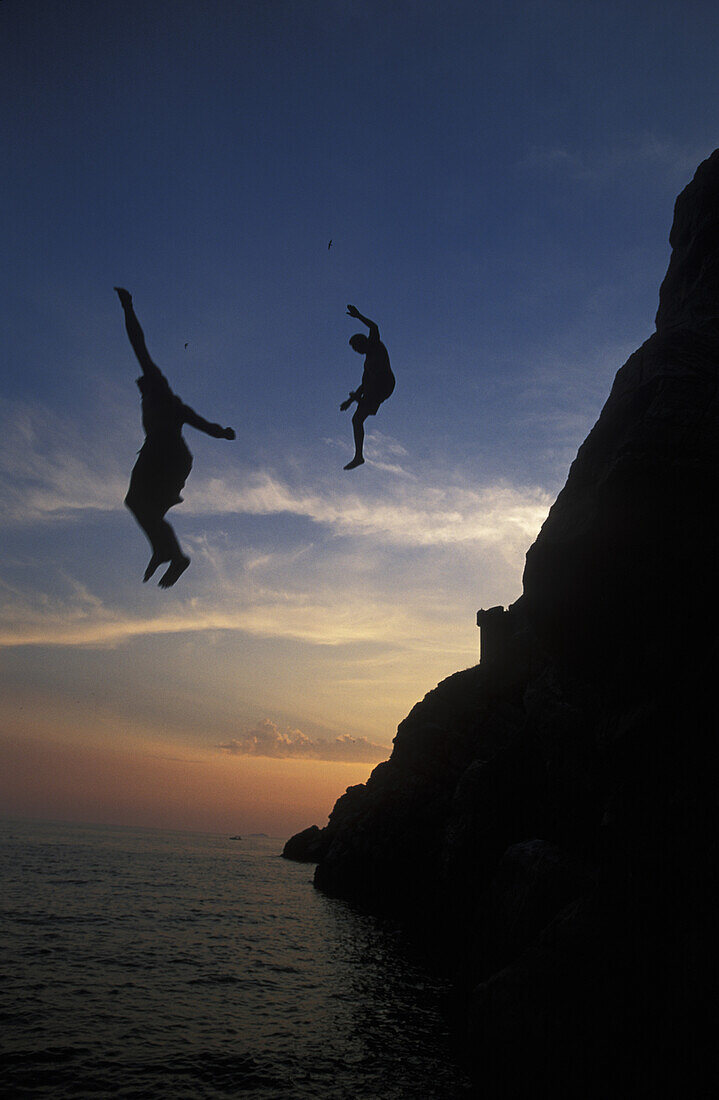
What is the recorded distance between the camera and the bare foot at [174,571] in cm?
638

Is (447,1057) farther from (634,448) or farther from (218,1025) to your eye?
(634,448)

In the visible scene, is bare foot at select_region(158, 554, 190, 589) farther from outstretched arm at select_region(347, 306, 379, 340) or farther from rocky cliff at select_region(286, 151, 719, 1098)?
rocky cliff at select_region(286, 151, 719, 1098)

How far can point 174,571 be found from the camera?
6.41 metres

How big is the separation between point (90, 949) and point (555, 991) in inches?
695

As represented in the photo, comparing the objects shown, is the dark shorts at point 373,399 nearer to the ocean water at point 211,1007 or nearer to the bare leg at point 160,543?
the bare leg at point 160,543

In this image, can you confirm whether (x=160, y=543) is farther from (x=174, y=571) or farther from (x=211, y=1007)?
(x=211, y=1007)

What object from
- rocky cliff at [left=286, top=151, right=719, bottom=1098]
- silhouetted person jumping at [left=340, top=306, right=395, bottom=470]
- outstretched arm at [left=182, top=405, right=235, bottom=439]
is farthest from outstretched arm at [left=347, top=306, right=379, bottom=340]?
rocky cliff at [left=286, top=151, right=719, bottom=1098]

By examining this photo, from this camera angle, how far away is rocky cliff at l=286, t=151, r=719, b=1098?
8945 millimetres

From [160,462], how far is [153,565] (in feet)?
3.74

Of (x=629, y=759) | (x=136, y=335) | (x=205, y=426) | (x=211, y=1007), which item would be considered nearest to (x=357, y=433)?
(x=205, y=426)

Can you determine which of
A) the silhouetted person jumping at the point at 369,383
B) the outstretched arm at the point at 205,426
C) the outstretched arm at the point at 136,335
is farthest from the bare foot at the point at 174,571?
the silhouetted person jumping at the point at 369,383

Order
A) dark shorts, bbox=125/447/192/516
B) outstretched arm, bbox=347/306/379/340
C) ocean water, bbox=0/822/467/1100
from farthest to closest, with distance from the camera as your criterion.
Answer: ocean water, bbox=0/822/467/1100, outstretched arm, bbox=347/306/379/340, dark shorts, bbox=125/447/192/516

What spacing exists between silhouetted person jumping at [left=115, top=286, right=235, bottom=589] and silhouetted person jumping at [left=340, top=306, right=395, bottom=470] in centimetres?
350

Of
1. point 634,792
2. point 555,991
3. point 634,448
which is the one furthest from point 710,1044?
point 634,448
